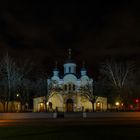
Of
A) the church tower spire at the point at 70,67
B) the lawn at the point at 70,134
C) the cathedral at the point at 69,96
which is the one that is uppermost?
the church tower spire at the point at 70,67

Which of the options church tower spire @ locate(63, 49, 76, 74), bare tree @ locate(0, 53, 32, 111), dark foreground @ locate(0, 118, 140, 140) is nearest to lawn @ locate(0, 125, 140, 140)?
dark foreground @ locate(0, 118, 140, 140)

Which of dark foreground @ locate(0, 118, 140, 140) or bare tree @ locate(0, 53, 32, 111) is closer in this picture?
dark foreground @ locate(0, 118, 140, 140)

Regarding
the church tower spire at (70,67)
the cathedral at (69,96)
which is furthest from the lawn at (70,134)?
the church tower spire at (70,67)

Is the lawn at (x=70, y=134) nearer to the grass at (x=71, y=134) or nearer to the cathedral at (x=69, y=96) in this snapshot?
the grass at (x=71, y=134)

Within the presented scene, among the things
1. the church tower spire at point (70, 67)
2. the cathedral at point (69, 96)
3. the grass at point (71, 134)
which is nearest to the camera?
the grass at point (71, 134)

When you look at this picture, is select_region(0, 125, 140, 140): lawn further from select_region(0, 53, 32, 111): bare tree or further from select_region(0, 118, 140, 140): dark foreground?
select_region(0, 53, 32, 111): bare tree

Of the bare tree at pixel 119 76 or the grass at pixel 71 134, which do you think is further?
the bare tree at pixel 119 76

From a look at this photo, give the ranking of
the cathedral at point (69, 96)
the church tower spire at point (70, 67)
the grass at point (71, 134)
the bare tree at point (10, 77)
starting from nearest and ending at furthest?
the grass at point (71, 134)
the bare tree at point (10, 77)
the cathedral at point (69, 96)
the church tower spire at point (70, 67)

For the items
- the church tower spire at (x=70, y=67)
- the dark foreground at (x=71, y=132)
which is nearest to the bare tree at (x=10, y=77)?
the church tower spire at (x=70, y=67)

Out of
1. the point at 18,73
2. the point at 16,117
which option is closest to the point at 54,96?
the point at 18,73

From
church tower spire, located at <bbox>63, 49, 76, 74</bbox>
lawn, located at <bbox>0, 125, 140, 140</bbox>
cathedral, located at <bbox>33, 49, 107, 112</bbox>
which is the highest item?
church tower spire, located at <bbox>63, 49, 76, 74</bbox>

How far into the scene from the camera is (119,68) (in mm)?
67125

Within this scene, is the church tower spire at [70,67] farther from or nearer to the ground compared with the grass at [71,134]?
farther from the ground

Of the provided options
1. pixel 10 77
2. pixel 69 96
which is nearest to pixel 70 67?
pixel 69 96
